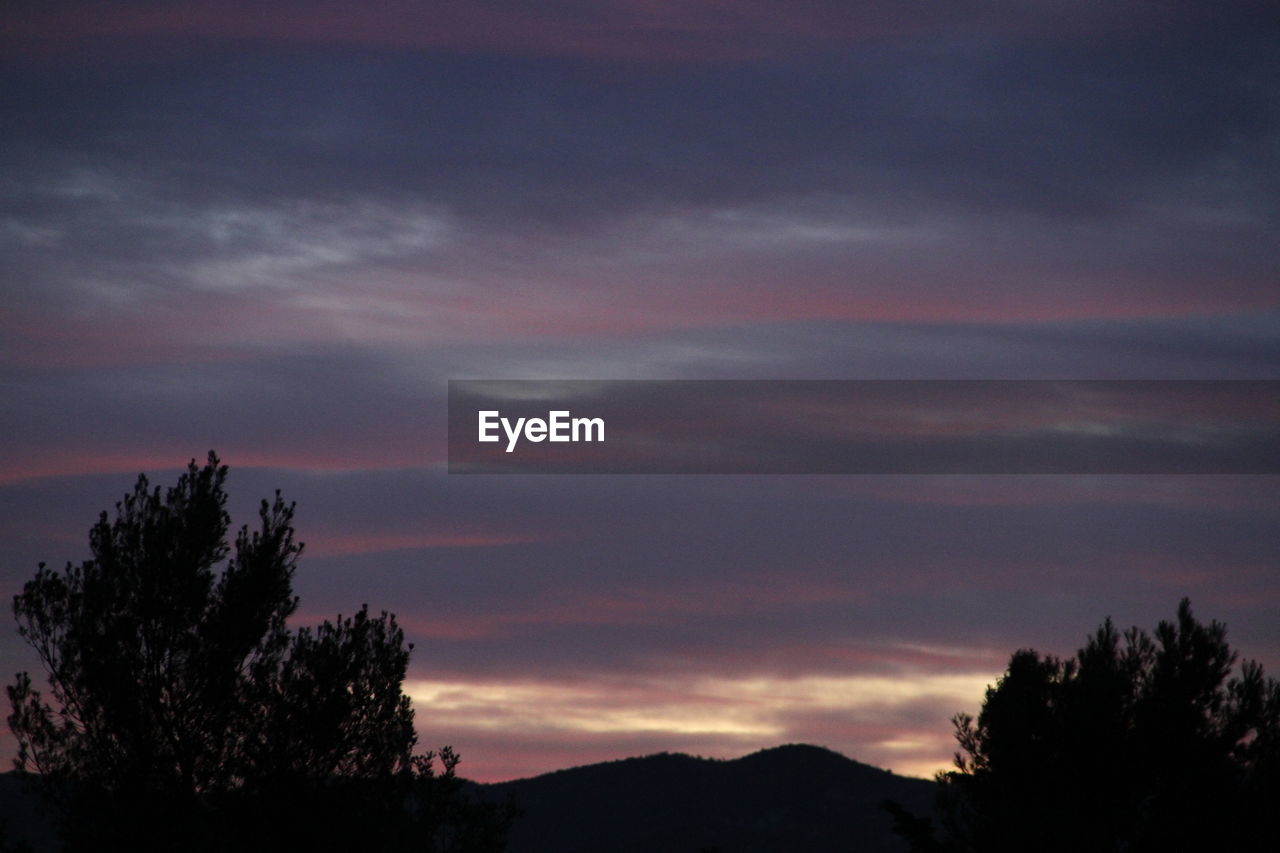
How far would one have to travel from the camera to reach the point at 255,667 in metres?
25.5

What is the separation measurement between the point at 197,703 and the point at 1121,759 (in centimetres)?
2716

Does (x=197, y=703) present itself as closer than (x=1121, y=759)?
Yes

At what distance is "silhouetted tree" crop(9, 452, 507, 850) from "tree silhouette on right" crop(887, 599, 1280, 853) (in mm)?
17966

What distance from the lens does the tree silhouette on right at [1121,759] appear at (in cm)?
3541

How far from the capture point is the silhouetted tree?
24547mm

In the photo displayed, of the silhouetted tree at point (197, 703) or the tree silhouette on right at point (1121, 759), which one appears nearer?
the silhouetted tree at point (197, 703)

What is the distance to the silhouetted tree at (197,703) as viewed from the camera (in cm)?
2455

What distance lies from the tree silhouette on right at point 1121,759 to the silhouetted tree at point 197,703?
17966 mm

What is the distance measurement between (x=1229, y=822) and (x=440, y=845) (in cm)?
2337

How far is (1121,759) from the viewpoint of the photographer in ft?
124

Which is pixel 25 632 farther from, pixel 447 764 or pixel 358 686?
pixel 447 764

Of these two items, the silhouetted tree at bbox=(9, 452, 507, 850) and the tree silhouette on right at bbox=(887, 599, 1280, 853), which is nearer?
the silhouetted tree at bbox=(9, 452, 507, 850)

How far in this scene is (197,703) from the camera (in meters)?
25.1

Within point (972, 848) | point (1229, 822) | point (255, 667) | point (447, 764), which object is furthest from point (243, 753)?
point (1229, 822)
